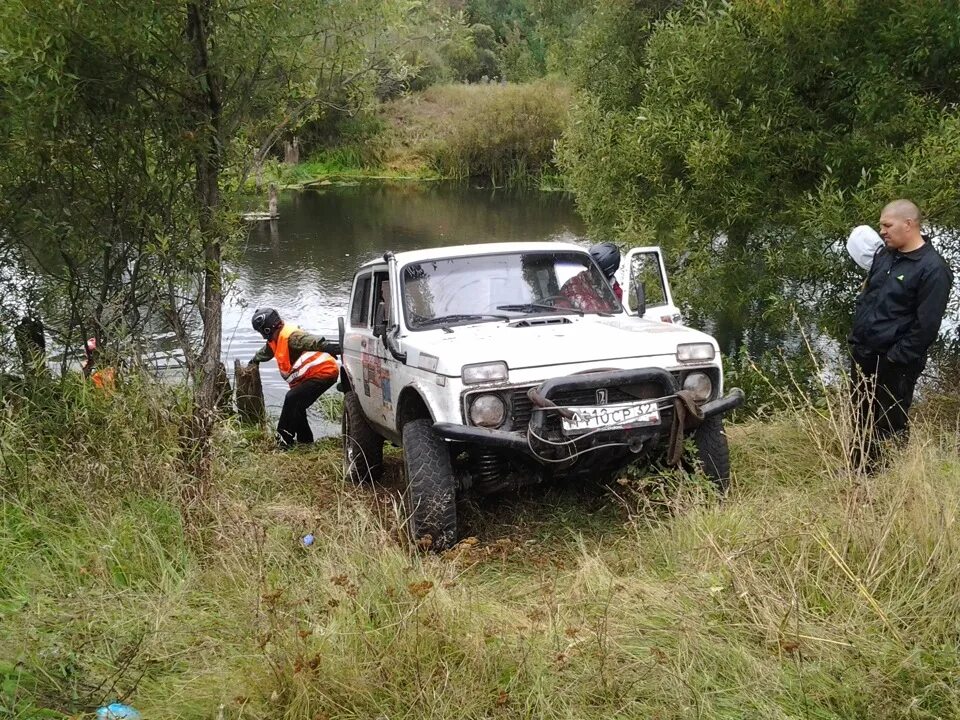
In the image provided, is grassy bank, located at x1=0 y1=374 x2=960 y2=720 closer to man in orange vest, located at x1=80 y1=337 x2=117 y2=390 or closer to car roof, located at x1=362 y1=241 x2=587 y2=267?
man in orange vest, located at x1=80 y1=337 x2=117 y2=390

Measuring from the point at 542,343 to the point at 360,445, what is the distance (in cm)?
259

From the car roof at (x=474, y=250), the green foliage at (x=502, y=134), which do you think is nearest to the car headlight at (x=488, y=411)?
the car roof at (x=474, y=250)

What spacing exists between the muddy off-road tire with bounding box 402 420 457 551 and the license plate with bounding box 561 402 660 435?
763 mm

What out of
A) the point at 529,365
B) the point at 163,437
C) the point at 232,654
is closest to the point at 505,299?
the point at 529,365

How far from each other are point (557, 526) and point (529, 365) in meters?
1.19

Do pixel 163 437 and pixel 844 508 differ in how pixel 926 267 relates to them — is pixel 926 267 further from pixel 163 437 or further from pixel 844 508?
pixel 163 437

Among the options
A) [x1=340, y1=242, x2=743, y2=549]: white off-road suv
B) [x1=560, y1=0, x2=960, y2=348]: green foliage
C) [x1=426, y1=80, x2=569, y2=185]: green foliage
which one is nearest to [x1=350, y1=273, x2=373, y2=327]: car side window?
[x1=340, y1=242, x2=743, y2=549]: white off-road suv

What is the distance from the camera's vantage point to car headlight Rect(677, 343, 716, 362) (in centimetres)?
538

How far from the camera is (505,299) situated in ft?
20.6

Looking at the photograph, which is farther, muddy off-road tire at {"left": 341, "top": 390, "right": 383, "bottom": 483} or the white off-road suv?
muddy off-road tire at {"left": 341, "top": 390, "right": 383, "bottom": 483}

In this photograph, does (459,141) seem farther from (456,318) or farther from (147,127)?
(456,318)

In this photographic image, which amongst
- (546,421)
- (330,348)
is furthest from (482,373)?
(330,348)

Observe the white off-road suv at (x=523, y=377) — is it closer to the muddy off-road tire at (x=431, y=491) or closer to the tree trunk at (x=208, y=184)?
the muddy off-road tire at (x=431, y=491)

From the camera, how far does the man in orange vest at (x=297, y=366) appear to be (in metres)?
9.24
